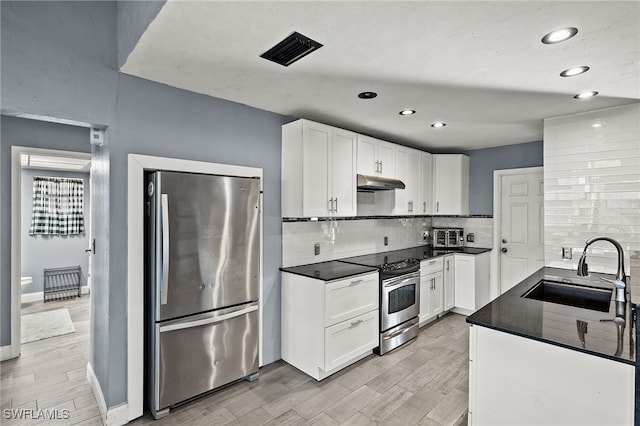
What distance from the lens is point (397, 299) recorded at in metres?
3.51

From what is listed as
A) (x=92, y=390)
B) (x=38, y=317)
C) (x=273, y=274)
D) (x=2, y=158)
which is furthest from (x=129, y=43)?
(x=38, y=317)

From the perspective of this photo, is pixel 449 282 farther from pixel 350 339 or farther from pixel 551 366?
pixel 551 366

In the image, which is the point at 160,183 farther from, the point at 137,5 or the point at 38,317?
the point at 38,317

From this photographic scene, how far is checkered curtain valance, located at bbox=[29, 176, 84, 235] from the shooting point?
5.52m

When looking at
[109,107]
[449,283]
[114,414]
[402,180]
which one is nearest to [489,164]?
[402,180]

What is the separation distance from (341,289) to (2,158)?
3582mm

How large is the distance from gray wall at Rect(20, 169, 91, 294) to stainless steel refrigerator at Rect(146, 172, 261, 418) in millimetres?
4688

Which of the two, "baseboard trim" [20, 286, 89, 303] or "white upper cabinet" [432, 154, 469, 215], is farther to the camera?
"baseboard trim" [20, 286, 89, 303]

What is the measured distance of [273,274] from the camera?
3180mm

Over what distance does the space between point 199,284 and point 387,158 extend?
263cm

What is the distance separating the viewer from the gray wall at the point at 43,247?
5.45 meters

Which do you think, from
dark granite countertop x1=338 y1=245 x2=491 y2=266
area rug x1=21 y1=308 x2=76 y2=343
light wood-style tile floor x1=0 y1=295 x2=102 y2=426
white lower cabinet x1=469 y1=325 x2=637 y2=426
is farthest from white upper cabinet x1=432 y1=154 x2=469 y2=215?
area rug x1=21 y1=308 x2=76 y2=343

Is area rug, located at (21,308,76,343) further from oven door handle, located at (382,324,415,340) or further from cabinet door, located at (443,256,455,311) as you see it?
cabinet door, located at (443,256,455,311)

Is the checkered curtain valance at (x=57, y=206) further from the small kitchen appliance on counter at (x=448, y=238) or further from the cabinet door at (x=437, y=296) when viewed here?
the small kitchen appliance on counter at (x=448, y=238)
